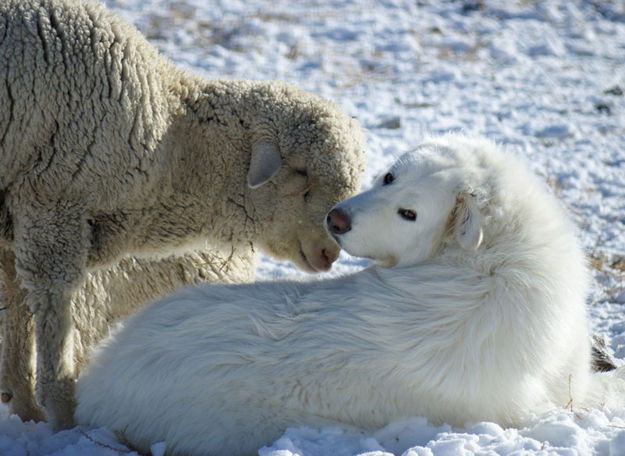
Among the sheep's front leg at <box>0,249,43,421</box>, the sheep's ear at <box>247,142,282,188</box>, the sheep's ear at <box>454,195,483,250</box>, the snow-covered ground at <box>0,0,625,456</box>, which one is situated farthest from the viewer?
the snow-covered ground at <box>0,0,625,456</box>

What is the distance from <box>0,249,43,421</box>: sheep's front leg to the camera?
16.2ft

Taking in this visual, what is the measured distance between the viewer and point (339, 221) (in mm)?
4340

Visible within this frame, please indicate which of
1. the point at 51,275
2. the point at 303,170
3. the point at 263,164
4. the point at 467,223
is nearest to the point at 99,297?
the point at 51,275

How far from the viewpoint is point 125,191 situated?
4.62 metres

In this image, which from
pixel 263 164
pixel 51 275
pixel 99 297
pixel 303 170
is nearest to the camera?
pixel 51 275

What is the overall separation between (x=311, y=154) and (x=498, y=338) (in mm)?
1571

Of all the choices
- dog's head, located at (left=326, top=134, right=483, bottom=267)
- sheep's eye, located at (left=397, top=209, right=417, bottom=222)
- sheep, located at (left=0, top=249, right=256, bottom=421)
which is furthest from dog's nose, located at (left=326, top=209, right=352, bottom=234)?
sheep, located at (left=0, top=249, right=256, bottom=421)

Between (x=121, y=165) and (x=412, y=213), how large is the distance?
Answer: 157cm

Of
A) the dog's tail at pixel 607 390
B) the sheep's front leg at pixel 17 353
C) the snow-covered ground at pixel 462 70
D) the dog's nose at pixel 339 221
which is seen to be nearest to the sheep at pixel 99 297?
the sheep's front leg at pixel 17 353

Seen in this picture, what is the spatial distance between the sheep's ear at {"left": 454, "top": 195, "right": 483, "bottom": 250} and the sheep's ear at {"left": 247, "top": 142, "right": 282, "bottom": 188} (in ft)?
3.56

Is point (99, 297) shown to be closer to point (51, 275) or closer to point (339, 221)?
point (51, 275)

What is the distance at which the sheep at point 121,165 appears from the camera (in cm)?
446

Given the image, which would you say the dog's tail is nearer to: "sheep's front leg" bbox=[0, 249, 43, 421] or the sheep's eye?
the sheep's eye

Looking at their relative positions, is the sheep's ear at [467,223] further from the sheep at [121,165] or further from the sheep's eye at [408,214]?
the sheep at [121,165]
